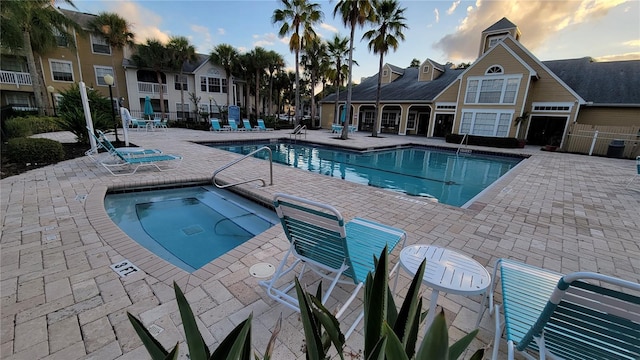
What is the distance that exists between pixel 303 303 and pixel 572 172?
12.1 m

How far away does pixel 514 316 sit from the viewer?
179 cm

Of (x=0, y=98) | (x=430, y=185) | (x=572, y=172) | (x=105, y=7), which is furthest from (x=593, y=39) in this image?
(x=0, y=98)

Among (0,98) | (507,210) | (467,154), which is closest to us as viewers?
(507,210)

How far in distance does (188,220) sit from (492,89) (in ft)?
65.4

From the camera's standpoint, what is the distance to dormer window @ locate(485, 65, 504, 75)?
55.8 ft

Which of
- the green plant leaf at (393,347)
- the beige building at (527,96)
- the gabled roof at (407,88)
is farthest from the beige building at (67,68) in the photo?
the green plant leaf at (393,347)

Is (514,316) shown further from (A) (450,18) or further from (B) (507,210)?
(A) (450,18)

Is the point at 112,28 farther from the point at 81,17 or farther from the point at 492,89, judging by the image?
the point at 492,89

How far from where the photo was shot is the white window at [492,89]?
1670 cm

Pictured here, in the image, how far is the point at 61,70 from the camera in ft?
70.6

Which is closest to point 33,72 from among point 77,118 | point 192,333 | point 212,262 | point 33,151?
point 77,118

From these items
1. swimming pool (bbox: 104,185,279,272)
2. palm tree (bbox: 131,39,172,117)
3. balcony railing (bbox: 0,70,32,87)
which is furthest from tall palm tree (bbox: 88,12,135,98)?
swimming pool (bbox: 104,185,279,272)

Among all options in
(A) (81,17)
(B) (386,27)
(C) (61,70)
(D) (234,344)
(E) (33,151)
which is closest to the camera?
(D) (234,344)

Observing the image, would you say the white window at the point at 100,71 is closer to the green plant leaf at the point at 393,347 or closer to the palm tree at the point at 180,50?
the palm tree at the point at 180,50
